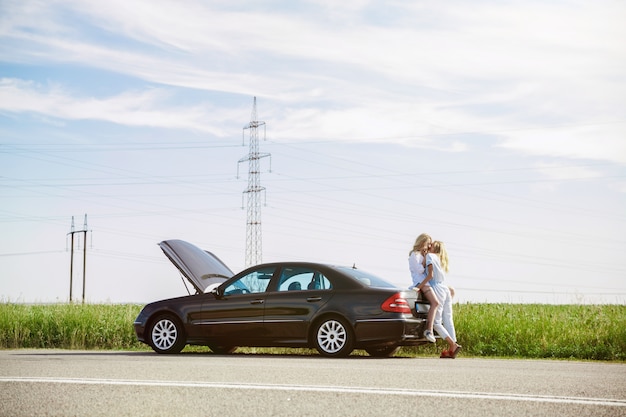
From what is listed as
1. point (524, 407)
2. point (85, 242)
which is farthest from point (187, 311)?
point (85, 242)

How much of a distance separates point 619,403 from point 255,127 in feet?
136

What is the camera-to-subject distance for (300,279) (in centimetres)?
1388

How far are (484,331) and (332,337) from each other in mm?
3947

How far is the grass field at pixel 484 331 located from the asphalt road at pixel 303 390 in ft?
13.3

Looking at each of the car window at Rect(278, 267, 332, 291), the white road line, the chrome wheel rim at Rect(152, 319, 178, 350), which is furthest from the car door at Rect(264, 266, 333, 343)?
the white road line

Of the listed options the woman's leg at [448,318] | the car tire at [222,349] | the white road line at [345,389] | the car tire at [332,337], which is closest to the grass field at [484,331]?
the car tire at [222,349]

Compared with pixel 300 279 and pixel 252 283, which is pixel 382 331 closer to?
pixel 300 279

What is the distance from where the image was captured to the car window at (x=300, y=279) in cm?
1367

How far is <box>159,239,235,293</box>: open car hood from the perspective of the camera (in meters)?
14.9

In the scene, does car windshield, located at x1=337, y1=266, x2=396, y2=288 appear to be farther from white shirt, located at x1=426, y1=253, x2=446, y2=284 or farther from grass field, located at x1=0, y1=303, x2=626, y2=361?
grass field, located at x1=0, y1=303, x2=626, y2=361

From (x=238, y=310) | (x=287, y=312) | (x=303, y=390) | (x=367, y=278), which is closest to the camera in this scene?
(x=303, y=390)

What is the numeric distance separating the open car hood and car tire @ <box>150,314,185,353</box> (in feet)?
2.50

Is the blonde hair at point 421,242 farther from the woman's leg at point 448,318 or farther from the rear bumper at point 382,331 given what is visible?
the rear bumper at point 382,331

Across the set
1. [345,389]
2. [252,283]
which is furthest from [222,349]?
[345,389]
